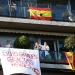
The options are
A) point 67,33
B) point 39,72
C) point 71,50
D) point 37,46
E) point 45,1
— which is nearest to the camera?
point 39,72

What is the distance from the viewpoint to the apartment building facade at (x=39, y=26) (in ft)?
77.0

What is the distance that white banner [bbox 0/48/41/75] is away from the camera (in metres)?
20.2

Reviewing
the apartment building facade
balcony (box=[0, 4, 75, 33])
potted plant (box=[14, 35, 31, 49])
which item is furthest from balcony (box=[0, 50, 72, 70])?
balcony (box=[0, 4, 75, 33])

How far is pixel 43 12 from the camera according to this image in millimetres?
24125

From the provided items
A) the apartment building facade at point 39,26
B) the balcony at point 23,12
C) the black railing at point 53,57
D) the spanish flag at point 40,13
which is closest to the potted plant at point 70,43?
the black railing at point 53,57

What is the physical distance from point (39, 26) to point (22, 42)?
2078 mm

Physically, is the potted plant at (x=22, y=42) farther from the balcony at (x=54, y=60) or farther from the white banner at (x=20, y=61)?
the white banner at (x=20, y=61)

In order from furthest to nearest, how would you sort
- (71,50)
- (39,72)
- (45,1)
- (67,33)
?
(45,1) < (67,33) < (71,50) < (39,72)

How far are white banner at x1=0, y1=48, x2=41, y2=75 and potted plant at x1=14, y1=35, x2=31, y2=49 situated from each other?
4.74 feet

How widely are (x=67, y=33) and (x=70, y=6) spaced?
2.51 meters

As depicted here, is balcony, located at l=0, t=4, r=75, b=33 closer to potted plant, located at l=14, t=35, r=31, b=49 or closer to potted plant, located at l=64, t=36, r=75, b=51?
potted plant, located at l=64, t=36, r=75, b=51

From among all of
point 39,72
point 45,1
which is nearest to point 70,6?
point 45,1

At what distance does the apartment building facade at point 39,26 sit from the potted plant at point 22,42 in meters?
1.16

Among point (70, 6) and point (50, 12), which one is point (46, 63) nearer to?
point (50, 12)
